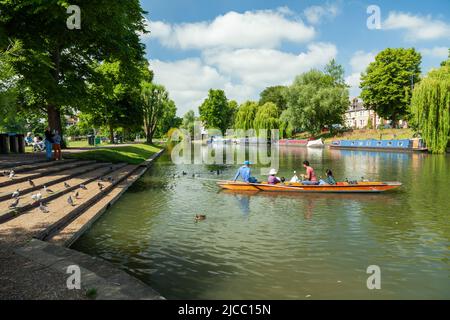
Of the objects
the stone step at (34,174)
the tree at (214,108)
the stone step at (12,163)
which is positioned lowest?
the stone step at (34,174)

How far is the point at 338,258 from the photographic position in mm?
10203

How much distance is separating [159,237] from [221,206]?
543 cm

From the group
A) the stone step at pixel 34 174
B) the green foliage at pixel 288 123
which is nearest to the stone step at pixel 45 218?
the stone step at pixel 34 174

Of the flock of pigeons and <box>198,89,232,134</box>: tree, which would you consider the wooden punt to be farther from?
<box>198,89,232,134</box>: tree

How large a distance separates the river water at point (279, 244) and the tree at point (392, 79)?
6068cm

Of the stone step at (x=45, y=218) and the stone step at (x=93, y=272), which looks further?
the stone step at (x=45, y=218)

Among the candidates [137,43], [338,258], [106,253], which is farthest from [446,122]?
[106,253]

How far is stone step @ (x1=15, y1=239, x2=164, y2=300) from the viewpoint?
668 cm

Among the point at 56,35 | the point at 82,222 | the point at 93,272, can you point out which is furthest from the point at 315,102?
the point at 93,272

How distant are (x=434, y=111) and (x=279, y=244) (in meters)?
46.5

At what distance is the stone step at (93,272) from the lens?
6676mm

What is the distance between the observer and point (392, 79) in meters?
74.2

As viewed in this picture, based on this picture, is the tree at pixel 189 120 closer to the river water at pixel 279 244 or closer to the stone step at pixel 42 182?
the stone step at pixel 42 182
